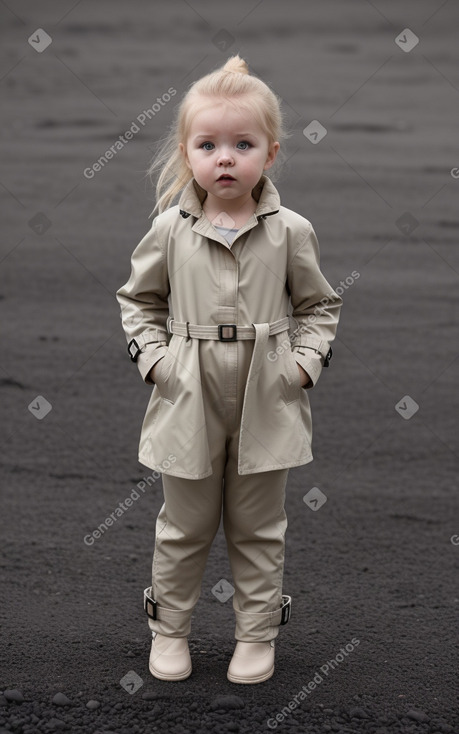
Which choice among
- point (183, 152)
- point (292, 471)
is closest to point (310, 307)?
point (183, 152)

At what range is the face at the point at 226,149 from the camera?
2.94m

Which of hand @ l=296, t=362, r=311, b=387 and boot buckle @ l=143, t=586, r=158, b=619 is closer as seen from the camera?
hand @ l=296, t=362, r=311, b=387

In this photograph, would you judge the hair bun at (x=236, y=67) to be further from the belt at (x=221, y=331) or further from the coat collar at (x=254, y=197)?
the belt at (x=221, y=331)

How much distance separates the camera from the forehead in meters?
2.93

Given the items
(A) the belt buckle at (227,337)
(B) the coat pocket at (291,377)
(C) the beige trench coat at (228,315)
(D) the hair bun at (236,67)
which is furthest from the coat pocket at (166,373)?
(D) the hair bun at (236,67)

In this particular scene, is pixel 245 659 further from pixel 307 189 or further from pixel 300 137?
pixel 300 137

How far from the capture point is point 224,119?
293 centimetres

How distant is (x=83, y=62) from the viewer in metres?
17.2

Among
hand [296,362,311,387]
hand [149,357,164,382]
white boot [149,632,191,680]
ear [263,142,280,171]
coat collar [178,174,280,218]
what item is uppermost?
ear [263,142,280,171]

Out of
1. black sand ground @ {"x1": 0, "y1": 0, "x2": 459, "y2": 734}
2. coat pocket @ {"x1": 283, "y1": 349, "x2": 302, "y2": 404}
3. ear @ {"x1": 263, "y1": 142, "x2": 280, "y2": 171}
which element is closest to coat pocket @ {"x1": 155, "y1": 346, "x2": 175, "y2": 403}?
coat pocket @ {"x1": 283, "y1": 349, "x2": 302, "y2": 404}

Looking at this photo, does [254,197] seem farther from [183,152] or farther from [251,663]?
[251,663]

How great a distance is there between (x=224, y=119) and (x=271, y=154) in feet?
0.71

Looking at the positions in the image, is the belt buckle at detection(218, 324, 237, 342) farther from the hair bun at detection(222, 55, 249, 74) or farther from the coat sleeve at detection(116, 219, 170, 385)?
the hair bun at detection(222, 55, 249, 74)

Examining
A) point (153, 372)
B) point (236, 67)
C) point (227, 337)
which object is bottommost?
point (153, 372)
